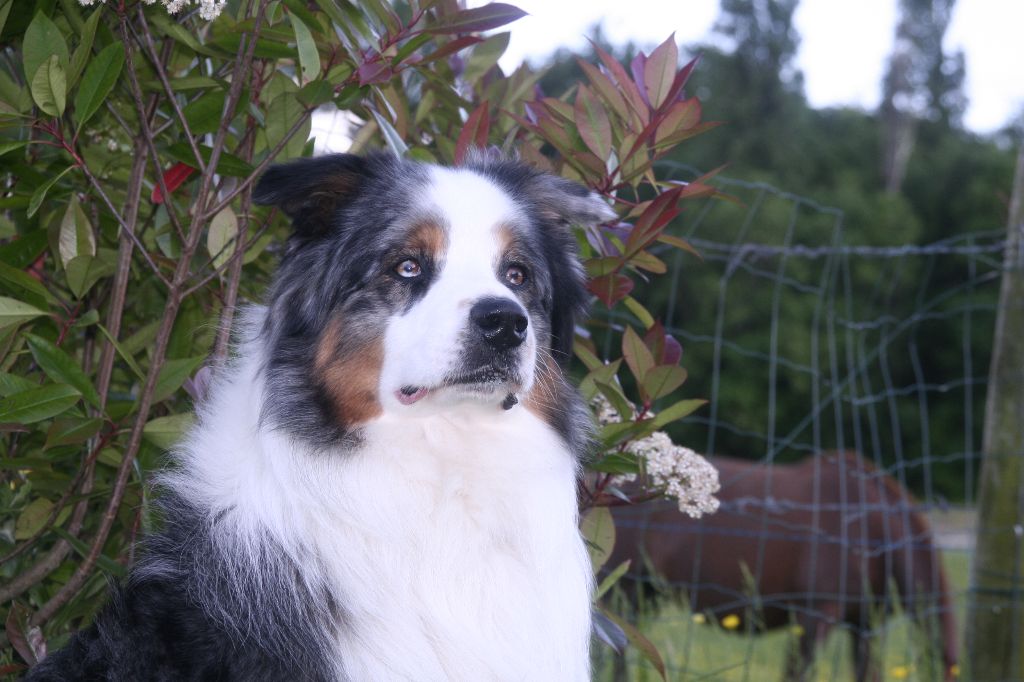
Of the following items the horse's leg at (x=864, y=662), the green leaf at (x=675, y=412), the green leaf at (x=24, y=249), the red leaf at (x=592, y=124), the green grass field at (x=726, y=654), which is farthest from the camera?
A: the horse's leg at (x=864, y=662)

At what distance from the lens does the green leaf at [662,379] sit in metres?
2.92

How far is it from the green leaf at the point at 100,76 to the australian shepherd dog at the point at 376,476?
436 mm

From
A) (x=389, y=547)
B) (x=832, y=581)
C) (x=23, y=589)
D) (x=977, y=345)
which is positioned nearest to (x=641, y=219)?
(x=389, y=547)

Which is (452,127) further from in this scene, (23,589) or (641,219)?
(23,589)

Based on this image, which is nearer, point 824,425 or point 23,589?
point 23,589

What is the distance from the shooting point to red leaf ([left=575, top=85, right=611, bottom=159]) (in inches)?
114

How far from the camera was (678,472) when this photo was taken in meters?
3.05

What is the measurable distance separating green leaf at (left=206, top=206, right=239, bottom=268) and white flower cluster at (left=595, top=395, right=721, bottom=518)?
1.24m

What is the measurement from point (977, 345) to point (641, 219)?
30.6 meters

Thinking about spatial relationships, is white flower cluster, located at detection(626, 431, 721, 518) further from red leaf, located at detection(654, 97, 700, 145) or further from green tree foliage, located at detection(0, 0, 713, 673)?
red leaf, located at detection(654, 97, 700, 145)

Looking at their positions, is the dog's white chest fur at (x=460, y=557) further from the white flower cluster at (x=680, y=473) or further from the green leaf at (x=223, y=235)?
the green leaf at (x=223, y=235)

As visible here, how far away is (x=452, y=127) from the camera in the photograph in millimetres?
3539

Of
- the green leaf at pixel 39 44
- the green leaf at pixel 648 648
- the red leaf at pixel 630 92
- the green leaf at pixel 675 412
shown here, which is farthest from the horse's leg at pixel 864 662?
the green leaf at pixel 39 44

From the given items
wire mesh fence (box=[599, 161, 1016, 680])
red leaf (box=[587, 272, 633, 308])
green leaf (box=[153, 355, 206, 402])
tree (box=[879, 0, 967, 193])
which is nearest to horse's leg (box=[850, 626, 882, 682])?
wire mesh fence (box=[599, 161, 1016, 680])
